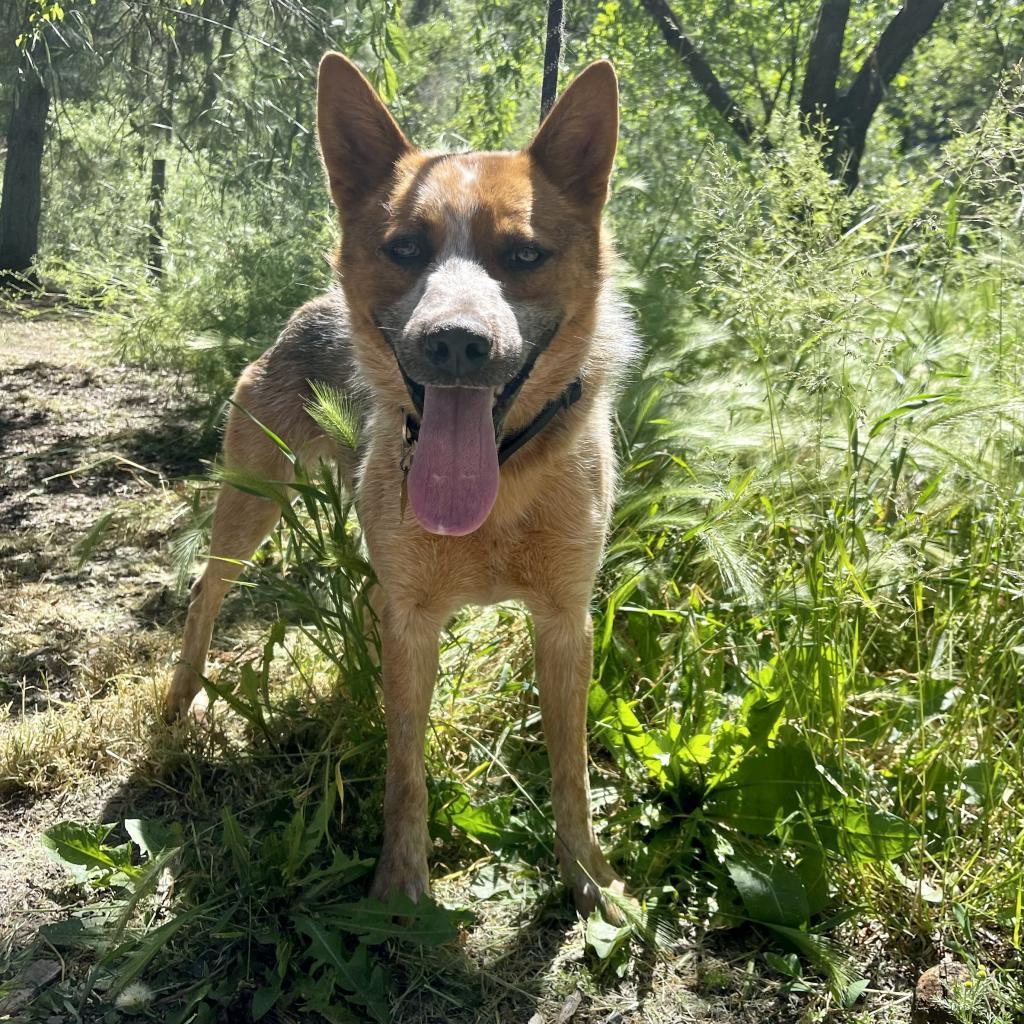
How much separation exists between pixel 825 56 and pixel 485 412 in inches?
328

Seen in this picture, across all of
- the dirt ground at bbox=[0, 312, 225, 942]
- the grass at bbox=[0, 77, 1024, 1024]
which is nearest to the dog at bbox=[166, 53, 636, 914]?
the grass at bbox=[0, 77, 1024, 1024]

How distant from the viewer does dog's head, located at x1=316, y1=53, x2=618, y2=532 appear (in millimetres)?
2338

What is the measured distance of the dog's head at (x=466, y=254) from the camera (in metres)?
2.34

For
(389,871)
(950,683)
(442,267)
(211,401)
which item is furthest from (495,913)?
(211,401)

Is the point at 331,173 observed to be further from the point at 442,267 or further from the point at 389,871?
the point at 389,871

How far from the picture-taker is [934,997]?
2.25 meters

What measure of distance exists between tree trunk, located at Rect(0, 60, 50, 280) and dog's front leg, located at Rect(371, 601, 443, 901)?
37.5 feet

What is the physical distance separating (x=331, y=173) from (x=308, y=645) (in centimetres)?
204

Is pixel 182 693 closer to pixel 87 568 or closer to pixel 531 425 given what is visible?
pixel 87 568

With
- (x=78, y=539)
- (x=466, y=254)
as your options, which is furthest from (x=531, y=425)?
(x=78, y=539)

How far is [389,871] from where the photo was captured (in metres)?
2.63

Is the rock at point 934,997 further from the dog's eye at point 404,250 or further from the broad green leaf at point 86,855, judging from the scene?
the dog's eye at point 404,250

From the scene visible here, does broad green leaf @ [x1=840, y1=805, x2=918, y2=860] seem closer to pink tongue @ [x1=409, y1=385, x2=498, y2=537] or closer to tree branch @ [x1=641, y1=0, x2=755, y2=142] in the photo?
pink tongue @ [x1=409, y1=385, x2=498, y2=537]

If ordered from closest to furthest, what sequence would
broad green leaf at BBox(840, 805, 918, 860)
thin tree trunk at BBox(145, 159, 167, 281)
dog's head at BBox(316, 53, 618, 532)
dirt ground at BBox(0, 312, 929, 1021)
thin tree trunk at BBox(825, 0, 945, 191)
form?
dog's head at BBox(316, 53, 618, 532) < broad green leaf at BBox(840, 805, 918, 860) < dirt ground at BBox(0, 312, 929, 1021) < thin tree trunk at BBox(145, 159, 167, 281) < thin tree trunk at BBox(825, 0, 945, 191)
